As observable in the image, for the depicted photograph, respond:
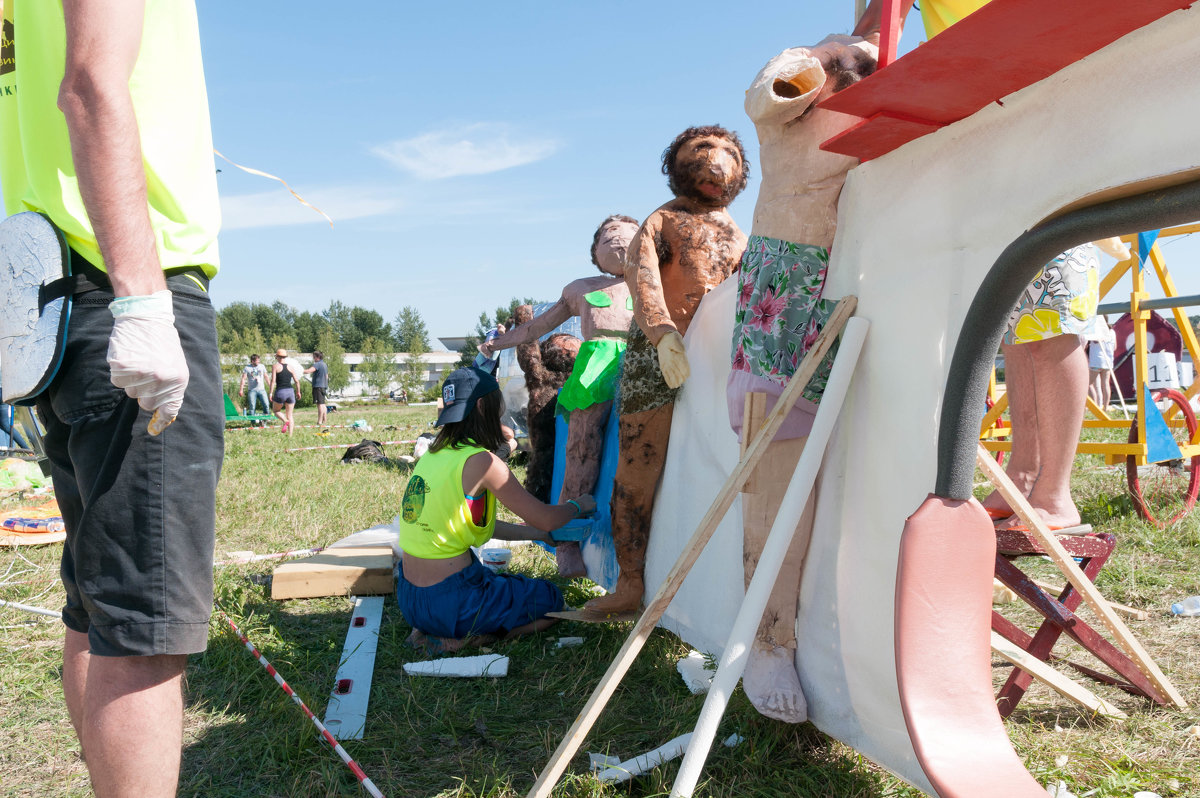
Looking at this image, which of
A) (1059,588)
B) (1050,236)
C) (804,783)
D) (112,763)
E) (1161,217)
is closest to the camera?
(1161,217)

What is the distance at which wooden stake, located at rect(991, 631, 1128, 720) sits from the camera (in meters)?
1.90

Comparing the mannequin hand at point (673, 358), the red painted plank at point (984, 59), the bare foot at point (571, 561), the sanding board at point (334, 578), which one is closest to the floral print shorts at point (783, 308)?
the red painted plank at point (984, 59)

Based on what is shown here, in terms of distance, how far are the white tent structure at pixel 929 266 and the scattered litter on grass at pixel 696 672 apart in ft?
1.99

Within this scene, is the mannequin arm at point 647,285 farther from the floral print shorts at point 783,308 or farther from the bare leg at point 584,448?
the bare leg at point 584,448

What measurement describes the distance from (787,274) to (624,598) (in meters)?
1.51

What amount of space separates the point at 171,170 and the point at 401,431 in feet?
41.1

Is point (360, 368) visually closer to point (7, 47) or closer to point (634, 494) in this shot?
point (634, 494)

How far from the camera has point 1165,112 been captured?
3.27ft

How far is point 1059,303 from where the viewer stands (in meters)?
2.12

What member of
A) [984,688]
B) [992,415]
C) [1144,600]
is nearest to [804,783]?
[984,688]

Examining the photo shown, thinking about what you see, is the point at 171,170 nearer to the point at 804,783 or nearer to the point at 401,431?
the point at 804,783

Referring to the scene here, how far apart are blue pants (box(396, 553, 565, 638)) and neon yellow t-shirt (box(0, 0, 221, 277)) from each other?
5.77 feet

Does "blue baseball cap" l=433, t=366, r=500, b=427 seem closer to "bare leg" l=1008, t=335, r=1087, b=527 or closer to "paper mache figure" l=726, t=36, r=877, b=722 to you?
"paper mache figure" l=726, t=36, r=877, b=722

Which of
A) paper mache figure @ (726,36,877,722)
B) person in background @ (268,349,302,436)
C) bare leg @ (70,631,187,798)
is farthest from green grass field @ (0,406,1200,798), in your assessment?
person in background @ (268,349,302,436)
